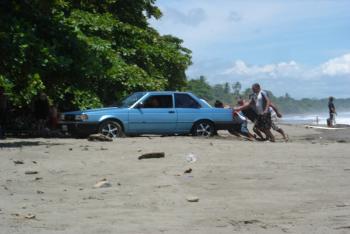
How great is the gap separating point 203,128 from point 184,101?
97 centimetres

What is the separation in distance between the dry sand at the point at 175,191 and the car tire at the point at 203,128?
18.5 ft

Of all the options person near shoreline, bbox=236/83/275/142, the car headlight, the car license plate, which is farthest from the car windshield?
person near shoreline, bbox=236/83/275/142

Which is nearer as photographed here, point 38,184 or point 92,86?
point 38,184

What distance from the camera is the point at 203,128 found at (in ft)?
62.2

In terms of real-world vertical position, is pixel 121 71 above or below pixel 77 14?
below

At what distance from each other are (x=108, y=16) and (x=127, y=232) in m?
17.1

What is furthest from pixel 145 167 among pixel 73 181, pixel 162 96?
pixel 162 96

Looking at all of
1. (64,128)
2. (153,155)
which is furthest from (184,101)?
(153,155)

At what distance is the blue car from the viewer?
17875 millimetres

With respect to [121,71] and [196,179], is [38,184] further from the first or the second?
[121,71]

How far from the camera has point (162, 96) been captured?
1897cm

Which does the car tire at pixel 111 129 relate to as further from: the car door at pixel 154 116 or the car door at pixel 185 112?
the car door at pixel 185 112

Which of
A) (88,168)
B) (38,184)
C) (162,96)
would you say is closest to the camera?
(38,184)

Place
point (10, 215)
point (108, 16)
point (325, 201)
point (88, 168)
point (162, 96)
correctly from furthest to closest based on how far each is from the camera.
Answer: point (108, 16), point (162, 96), point (88, 168), point (325, 201), point (10, 215)
